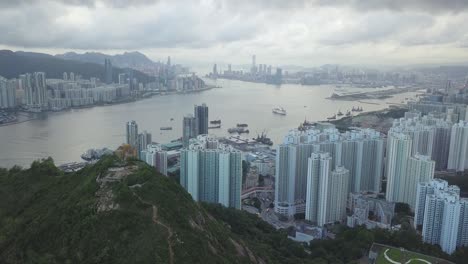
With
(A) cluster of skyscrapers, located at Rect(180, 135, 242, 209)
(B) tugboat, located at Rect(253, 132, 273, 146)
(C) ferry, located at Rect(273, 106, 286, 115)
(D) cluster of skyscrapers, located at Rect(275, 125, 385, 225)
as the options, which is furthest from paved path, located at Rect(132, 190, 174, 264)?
(C) ferry, located at Rect(273, 106, 286, 115)

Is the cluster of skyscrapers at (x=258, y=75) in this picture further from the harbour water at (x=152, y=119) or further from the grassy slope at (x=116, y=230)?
the grassy slope at (x=116, y=230)

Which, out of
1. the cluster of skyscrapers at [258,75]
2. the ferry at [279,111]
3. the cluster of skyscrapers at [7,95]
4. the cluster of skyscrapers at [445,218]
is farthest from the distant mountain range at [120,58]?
the cluster of skyscrapers at [445,218]

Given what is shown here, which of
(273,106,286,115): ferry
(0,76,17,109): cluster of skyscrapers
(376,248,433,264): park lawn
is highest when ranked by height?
(0,76,17,109): cluster of skyscrapers

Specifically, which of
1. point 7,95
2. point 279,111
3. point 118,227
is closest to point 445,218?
point 118,227

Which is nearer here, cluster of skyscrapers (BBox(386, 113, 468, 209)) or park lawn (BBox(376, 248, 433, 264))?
park lawn (BBox(376, 248, 433, 264))

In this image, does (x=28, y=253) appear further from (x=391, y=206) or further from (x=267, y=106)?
(x=267, y=106)

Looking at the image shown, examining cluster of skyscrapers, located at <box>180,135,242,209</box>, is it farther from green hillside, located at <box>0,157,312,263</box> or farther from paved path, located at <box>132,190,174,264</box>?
paved path, located at <box>132,190,174,264</box>
